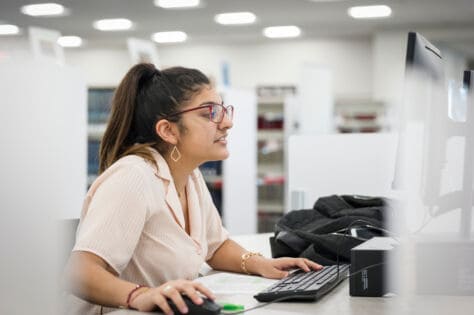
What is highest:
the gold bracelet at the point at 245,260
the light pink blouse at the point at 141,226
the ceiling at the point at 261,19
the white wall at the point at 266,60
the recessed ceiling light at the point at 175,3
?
the recessed ceiling light at the point at 175,3

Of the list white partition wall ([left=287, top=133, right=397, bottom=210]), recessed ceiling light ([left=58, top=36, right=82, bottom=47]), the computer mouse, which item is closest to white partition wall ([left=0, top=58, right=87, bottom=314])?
the computer mouse

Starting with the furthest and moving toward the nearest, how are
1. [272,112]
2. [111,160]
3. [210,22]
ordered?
[210,22] < [272,112] < [111,160]

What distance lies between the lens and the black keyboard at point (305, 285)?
1087 mm

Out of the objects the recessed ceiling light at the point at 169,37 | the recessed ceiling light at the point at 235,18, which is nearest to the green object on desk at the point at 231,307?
the recessed ceiling light at the point at 235,18

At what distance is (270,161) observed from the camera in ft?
17.9

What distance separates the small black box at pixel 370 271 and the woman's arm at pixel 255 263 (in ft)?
0.76

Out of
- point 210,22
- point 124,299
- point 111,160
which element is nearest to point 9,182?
point 124,299

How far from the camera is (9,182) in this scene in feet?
Result: 1.48

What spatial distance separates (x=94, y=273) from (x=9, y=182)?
69 centimetres

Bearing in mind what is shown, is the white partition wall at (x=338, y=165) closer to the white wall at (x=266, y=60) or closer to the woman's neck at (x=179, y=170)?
the woman's neck at (x=179, y=170)

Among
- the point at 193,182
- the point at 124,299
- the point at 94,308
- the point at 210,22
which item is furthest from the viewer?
the point at 210,22

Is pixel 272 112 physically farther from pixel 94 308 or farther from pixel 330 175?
pixel 94 308

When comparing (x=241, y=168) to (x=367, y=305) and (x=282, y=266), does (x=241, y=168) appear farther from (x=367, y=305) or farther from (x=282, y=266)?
(x=367, y=305)

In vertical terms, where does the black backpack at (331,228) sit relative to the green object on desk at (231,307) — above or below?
above
